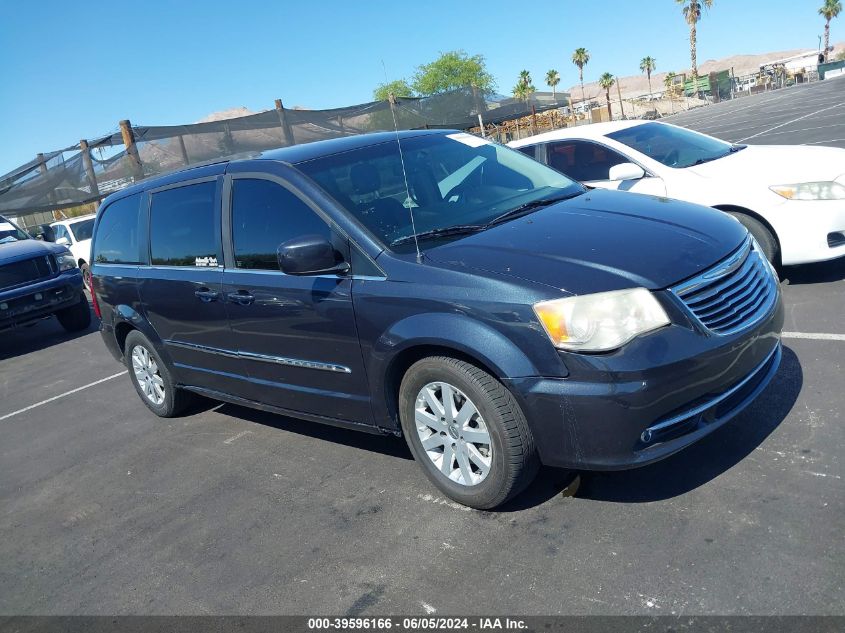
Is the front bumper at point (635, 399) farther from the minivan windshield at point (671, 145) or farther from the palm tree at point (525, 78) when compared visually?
the palm tree at point (525, 78)

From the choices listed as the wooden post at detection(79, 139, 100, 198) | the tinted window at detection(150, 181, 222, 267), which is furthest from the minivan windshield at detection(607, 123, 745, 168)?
the wooden post at detection(79, 139, 100, 198)

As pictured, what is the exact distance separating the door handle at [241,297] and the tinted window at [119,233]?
1524 mm

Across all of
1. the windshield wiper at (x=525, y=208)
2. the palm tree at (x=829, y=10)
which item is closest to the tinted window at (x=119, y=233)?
the windshield wiper at (x=525, y=208)

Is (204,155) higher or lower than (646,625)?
higher

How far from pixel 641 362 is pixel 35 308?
9.63m

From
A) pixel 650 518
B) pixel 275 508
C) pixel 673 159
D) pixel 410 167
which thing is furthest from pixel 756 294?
pixel 673 159

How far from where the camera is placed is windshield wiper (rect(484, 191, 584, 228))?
388 cm

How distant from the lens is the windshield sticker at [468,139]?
4.76 metres

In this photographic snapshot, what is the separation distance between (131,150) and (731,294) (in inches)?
546

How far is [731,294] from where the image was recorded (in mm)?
3316

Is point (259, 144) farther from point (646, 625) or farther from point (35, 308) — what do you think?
point (646, 625)

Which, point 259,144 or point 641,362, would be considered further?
point 259,144

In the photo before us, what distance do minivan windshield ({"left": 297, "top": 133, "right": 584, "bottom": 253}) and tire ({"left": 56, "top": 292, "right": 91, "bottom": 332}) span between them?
821cm

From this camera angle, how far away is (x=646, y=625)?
100 inches
